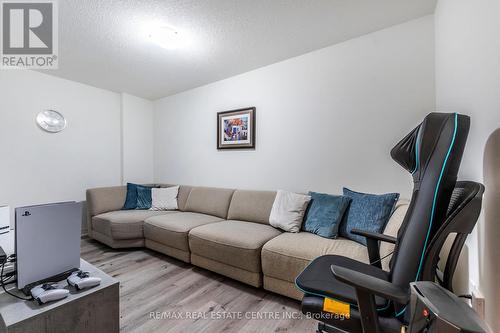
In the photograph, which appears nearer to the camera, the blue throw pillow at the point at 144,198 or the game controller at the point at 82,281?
the game controller at the point at 82,281

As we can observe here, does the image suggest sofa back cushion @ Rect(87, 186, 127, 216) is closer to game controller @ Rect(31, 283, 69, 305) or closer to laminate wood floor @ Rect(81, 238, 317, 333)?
laminate wood floor @ Rect(81, 238, 317, 333)

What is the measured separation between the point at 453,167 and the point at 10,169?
4239 millimetres

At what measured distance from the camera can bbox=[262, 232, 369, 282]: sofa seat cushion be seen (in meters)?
1.68

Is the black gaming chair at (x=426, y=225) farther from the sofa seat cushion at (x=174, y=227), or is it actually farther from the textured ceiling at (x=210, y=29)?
the sofa seat cushion at (x=174, y=227)

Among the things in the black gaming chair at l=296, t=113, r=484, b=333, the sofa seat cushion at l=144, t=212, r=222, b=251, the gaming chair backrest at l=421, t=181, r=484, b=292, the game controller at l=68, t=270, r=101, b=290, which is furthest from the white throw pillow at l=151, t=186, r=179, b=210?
the gaming chair backrest at l=421, t=181, r=484, b=292

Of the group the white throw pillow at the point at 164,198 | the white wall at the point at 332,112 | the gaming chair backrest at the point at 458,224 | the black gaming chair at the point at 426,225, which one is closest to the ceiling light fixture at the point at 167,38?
the white wall at the point at 332,112

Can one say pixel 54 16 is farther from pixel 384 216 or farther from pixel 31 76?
pixel 384 216

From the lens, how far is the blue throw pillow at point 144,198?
3.40m

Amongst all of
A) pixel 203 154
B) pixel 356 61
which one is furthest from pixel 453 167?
pixel 203 154

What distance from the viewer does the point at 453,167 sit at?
2.41ft

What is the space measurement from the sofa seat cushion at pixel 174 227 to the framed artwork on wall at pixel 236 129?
106cm

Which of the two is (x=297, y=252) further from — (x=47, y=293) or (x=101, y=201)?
(x=101, y=201)

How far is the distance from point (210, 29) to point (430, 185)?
2.14 metres

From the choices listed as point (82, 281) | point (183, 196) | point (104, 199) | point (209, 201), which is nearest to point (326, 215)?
point (209, 201)
